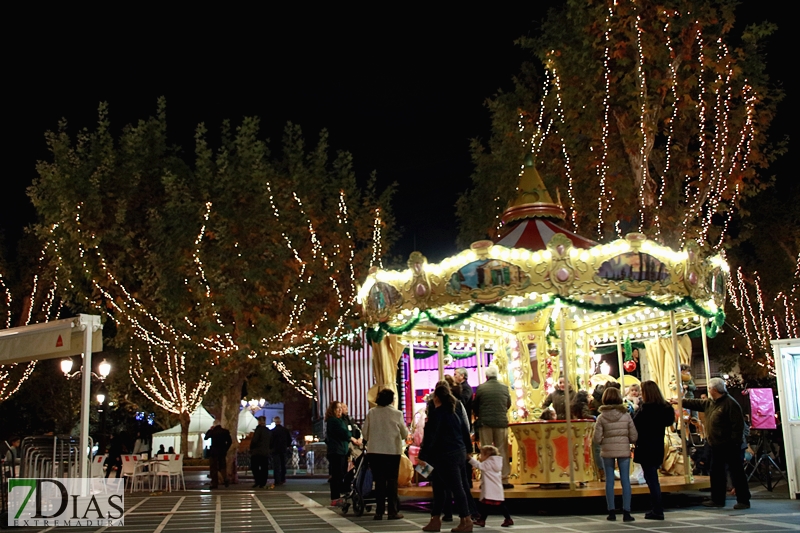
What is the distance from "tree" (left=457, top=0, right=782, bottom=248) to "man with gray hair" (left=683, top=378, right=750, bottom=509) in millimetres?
8388

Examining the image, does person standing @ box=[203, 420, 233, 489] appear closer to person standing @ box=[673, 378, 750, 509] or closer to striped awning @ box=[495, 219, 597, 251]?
striped awning @ box=[495, 219, 597, 251]

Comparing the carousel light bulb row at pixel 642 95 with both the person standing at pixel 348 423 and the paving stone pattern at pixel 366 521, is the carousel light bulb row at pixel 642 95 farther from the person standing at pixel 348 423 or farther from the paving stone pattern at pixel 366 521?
the paving stone pattern at pixel 366 521

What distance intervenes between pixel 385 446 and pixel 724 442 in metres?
4.35

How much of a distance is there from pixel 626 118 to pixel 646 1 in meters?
2.61

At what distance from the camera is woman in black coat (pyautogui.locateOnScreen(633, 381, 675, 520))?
31.6ft

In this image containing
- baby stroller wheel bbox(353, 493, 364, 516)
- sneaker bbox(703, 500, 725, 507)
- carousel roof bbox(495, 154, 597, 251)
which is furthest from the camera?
carousel roof bbox(495, 154, 597, 251)

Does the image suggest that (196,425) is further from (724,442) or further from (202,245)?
(724,442)

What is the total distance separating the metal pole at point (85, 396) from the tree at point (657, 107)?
43.6ft

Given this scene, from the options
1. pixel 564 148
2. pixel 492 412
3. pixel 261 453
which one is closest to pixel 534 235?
pixel 492 412

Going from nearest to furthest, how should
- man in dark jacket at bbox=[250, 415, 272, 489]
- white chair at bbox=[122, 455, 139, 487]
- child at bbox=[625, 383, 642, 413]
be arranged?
1. child at bbox=[625, 383, 642, 413]
2. white chair at bbox=[122, 455, 139, 487]
3. man in dark jacket at bbox=[250, 415, 272, 489]

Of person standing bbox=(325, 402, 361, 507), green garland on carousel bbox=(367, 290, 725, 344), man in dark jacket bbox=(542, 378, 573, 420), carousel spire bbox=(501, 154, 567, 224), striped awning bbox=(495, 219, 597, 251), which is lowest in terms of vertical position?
person standing bbox=(325, 402, 361, 507)

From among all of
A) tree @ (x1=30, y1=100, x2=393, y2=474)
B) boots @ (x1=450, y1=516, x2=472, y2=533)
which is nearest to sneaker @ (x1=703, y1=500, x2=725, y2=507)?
boots @ (x1=450, y1=516, x2=472, y2=533)

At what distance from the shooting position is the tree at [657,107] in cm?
1842

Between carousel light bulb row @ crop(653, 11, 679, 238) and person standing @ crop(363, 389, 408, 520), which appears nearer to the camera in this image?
person standing @ crop(363, 389, 408, 520)
